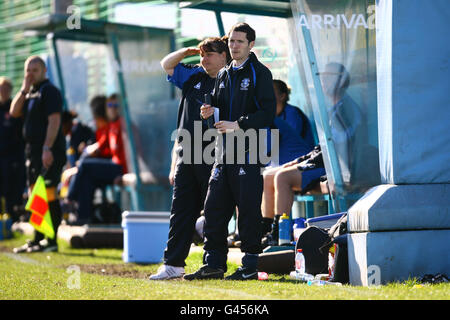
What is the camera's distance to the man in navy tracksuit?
7227 millimetres

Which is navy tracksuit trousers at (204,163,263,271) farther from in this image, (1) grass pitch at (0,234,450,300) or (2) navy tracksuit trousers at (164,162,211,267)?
(1) grass pitch at (0,234,450,300)

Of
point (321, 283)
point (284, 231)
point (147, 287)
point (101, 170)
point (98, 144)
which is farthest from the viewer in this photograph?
point (98, 144)

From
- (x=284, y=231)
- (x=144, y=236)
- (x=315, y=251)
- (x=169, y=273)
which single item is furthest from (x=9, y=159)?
(x=315, y=251)

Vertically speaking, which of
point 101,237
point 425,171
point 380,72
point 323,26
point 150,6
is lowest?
point 101,237

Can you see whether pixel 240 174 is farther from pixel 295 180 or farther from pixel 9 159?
pixel 9 159

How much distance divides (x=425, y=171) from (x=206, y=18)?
505 cm

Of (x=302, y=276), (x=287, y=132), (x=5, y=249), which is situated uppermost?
(x=287, y=132)

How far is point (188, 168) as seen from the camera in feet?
25.4

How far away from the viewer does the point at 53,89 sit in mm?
11516

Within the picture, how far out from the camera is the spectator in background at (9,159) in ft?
49.1

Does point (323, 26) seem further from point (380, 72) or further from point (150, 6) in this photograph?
point (150, 6)

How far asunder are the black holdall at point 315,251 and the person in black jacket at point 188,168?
966 millimetres

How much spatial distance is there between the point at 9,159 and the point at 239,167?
8940 mm
